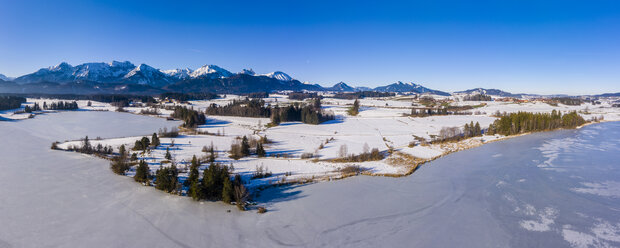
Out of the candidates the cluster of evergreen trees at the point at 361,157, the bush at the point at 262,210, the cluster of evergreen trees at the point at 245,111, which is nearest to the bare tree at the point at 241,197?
the bush at the point at 262,210

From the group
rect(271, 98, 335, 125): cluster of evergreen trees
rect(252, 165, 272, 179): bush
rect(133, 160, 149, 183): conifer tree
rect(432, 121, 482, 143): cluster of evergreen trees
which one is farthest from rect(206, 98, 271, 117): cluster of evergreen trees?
rect(133, 160, 149, 183): conifer tree

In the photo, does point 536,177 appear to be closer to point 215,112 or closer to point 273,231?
point 273,231

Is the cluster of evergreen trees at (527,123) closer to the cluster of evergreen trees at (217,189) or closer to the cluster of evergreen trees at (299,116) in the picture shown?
the cluster of evergreen trees at (299,116)

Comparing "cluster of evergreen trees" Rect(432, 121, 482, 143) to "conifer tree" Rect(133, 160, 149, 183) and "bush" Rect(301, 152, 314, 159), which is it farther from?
"conifer tree" Rect(133, 160, 149, 183)

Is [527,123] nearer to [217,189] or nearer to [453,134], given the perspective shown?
[453,134]

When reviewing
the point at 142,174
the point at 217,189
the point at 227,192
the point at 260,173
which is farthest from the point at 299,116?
the point at 227,192

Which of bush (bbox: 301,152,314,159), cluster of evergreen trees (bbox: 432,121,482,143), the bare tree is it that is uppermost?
cluster of evergreen trees (bbox: 432,121,482,143)
